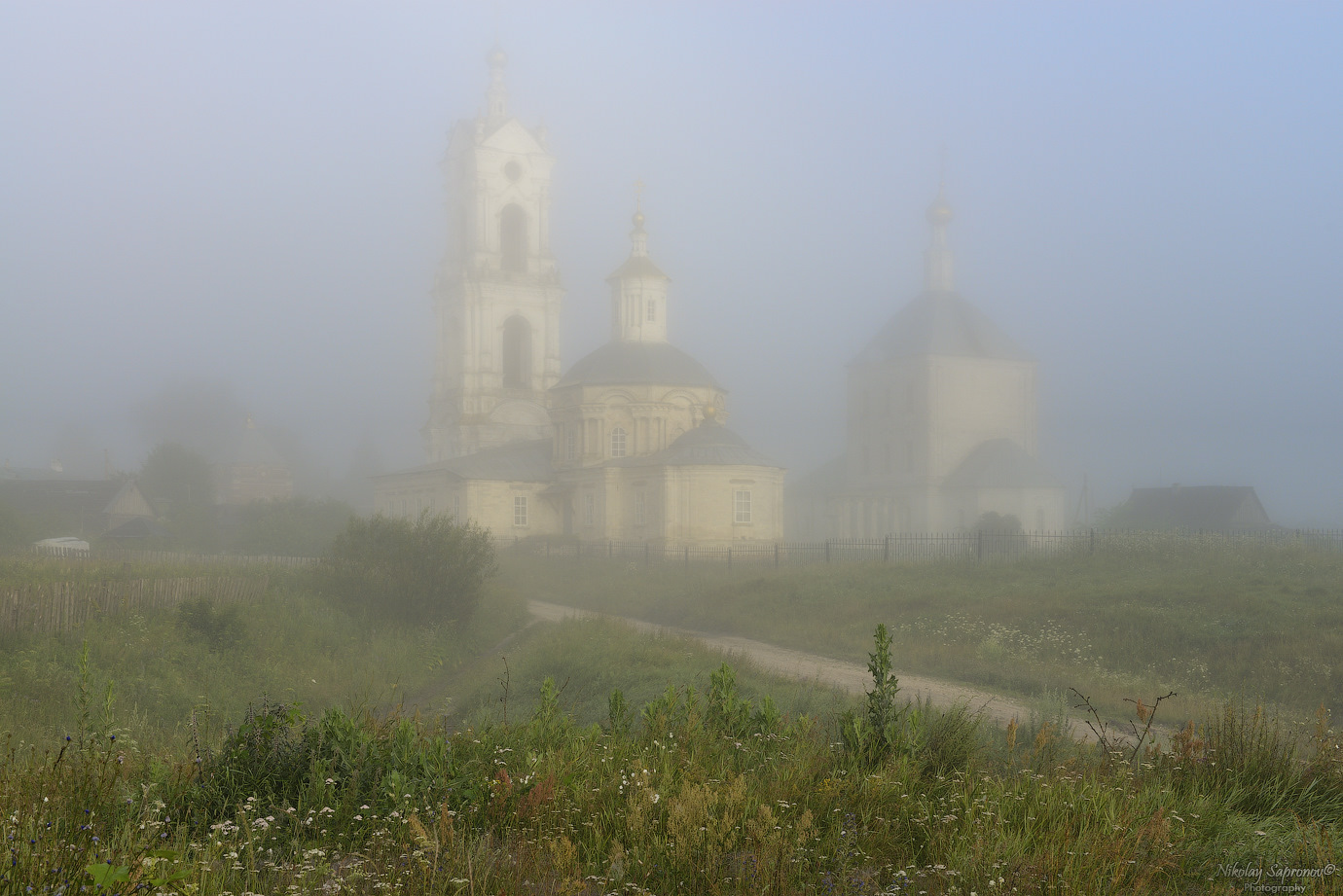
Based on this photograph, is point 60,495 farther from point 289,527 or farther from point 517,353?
point 517,353

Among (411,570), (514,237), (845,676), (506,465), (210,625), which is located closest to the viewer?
(845,676)

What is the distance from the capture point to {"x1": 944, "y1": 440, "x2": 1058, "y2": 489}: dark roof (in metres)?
51.9

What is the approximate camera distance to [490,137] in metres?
59.0

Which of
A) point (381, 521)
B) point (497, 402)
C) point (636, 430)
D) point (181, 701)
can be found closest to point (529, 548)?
point (636, 430)

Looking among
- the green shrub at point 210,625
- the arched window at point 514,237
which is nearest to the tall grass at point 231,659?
the green shrub at point 210,625

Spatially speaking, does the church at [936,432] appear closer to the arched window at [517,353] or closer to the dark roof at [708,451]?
the dark roof at [708,451]

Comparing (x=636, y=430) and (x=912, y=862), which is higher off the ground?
(x=636, y=430)

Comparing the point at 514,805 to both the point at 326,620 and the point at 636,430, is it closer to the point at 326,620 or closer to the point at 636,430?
the point at 326,620

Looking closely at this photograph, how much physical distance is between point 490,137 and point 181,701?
154 feet

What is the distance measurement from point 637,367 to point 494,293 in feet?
40.7

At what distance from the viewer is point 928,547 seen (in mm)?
36062

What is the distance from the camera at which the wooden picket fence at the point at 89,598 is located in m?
18.1

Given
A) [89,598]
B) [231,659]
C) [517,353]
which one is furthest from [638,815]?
[517,353]

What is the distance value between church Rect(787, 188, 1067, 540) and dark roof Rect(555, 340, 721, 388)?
13118 mm
